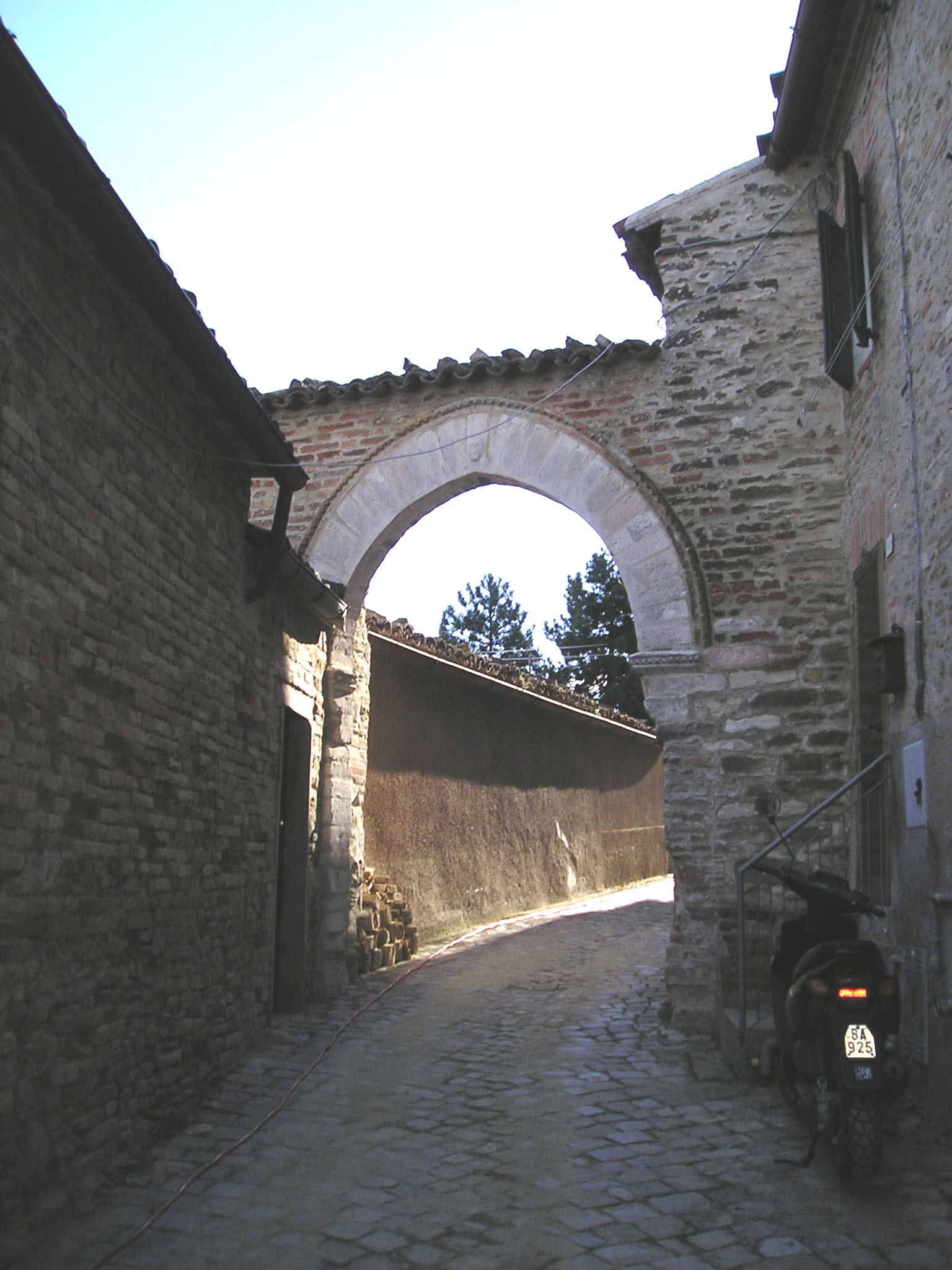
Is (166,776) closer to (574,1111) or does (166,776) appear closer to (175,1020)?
(175,1020)

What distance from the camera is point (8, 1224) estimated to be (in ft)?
10.5

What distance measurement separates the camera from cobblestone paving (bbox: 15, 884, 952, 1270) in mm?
3262

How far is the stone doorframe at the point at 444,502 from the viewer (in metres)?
7.61

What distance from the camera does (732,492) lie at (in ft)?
25.3

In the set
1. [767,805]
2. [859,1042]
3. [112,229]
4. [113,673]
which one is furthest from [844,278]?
[113,673]

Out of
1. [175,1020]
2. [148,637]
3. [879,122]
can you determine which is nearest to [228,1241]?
[175,1020]

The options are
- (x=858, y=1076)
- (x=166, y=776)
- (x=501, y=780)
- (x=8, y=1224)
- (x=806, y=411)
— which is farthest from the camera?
(x=501, y=780)

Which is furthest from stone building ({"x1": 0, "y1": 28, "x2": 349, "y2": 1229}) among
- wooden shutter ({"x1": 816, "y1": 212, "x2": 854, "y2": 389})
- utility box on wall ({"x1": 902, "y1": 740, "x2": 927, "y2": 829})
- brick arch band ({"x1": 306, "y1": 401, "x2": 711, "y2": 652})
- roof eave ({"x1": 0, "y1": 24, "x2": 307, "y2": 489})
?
wooden shutter ({"x1": 816, "y1": 212, "x2": 854, "y2": 389})

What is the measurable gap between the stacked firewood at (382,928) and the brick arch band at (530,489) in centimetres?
254

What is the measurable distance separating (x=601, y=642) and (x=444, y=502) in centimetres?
1875

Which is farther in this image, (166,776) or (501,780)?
(501,780)

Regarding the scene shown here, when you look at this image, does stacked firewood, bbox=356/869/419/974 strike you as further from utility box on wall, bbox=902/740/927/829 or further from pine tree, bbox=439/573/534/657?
pine tree, bbox=439/573/534/657

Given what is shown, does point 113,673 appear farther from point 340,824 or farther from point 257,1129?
point 340,824

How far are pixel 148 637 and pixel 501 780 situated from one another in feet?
26.9
